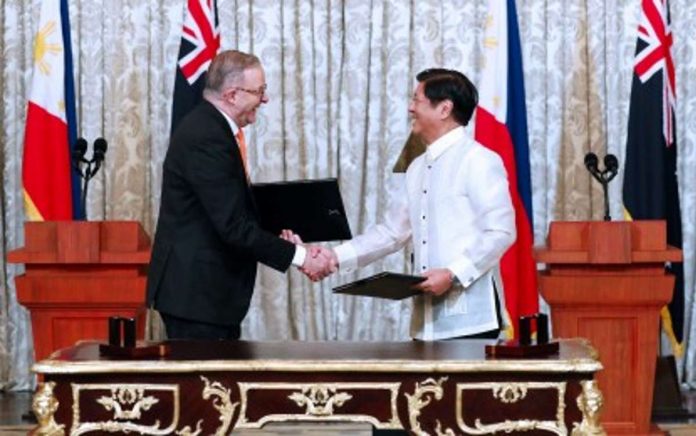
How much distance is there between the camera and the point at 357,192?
7988 mm

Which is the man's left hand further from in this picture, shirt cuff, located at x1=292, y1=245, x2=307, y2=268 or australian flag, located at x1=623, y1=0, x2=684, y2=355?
australian flag, located at x1=623, y1=0, x2=684, y2=355

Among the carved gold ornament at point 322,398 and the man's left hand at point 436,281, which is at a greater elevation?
the man's left hand at point 436,281

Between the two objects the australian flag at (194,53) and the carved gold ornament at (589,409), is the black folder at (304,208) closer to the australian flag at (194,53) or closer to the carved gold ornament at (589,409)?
the carved gold ornament at (589,409)

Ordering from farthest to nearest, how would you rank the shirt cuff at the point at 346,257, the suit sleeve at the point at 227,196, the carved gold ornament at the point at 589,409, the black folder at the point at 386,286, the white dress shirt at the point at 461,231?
the shirt cuff at the point at 346,257, the white dress shirt at the point at 461,231, the suit sleeve at the point at 227,196, the black folder at the point at 386,286, the carved gold ornament at the point at 589,409

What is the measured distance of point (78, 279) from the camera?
247 inches

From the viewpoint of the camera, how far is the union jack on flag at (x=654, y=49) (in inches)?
272

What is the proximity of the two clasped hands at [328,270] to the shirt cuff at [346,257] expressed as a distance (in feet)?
0.10

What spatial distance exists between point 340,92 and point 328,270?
3.17m

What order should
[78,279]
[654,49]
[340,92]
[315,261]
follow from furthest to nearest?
[340,92]
[654,49]
[78,279]
[315,261]

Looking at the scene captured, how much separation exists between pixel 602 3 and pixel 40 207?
3211 mm

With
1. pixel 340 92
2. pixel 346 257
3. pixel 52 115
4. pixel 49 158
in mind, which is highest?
pixel 340 92

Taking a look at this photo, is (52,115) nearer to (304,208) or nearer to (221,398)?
(304,208)

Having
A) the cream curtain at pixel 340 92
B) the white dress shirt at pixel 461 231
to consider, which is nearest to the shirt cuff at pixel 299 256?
A: the white dress shirt at pixel 461 231

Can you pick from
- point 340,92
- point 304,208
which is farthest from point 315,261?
point 340,92
